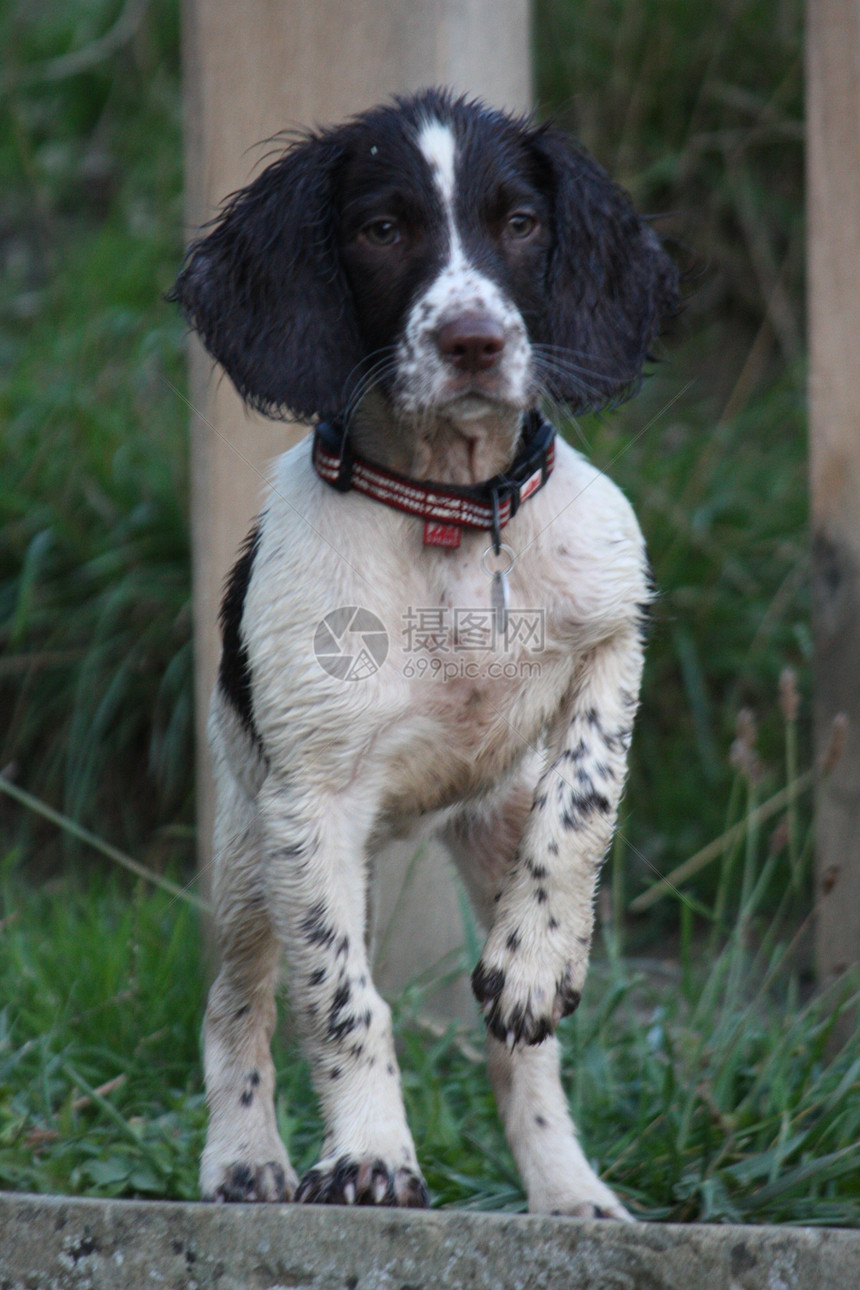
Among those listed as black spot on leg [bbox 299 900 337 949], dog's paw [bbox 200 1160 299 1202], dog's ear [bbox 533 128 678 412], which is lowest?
dog's paw [bbox 200 1160 299 1202]

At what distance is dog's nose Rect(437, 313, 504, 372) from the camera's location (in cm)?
213

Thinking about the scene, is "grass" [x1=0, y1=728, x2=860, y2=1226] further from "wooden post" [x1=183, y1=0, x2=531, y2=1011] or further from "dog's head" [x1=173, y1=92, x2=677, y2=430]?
"dog's head" [x1=173, y1=92, x2=677, y2=430]

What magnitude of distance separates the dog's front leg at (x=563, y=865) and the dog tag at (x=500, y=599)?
0.18 m

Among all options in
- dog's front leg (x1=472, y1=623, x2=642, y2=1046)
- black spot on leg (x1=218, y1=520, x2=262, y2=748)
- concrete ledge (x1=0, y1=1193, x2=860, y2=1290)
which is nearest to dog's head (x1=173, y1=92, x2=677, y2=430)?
black spot on leg (x1=218, y1=520, x2=262, y2=748)

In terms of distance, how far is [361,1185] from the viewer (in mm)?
2162

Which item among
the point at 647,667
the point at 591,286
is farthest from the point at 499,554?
the point at 647,667

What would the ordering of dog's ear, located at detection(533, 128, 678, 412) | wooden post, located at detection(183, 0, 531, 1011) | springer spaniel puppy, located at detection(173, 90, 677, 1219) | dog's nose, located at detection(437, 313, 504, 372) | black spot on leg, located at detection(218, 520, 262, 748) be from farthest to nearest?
wooden post, located at detection(183, 0, 531, 1011) < black spot on leg, located at detection(218, 520, 262, 748) < dog's ear, located at detection(533, 128, 678, 412) < springer spaniel puppy, located at detection(173, 90, 677, 1219) < dog's nose, located at detection(437, 313, 504, 372)

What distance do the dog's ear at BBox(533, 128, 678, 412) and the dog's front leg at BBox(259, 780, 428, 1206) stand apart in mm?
758

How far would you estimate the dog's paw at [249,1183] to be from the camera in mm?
2592

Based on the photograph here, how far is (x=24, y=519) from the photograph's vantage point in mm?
5145

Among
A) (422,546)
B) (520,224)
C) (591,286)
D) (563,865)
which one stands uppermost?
(520,224)

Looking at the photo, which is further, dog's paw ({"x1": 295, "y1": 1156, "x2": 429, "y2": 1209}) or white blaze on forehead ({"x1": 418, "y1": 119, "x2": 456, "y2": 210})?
white blaze on forehead ({"x1": 418, "y1": 119, "x2": 456, "y2": 210})

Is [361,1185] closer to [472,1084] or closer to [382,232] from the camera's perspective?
[472,1084]

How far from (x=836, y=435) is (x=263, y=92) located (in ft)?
4.97
